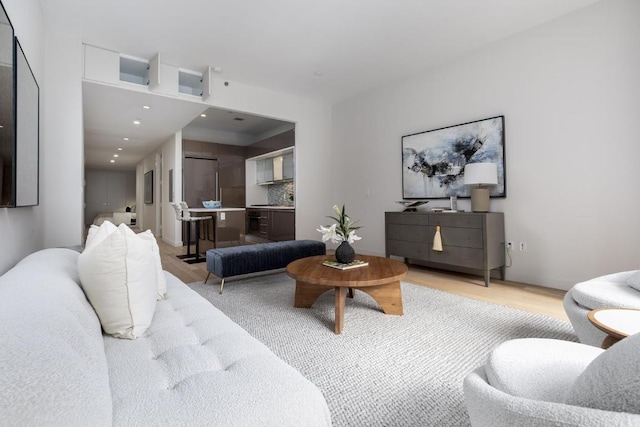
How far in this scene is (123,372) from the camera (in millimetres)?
877

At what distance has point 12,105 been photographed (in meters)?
1.45

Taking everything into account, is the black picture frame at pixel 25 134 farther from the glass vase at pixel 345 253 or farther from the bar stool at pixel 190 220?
the bar stool at pixel 190 220

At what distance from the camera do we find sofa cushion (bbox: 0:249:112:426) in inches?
17.6

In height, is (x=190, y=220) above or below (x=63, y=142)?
below

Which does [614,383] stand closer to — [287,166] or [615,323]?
[615,323]

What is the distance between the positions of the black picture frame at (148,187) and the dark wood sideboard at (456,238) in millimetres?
7285

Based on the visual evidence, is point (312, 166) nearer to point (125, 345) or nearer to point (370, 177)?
point (370, 177)

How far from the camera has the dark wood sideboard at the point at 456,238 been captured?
130 inches

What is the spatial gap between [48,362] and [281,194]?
6.60 m

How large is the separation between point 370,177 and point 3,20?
14.5ft

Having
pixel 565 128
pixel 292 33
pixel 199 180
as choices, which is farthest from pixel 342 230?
pixel 199 180

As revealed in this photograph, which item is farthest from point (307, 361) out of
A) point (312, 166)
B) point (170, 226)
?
point (170, 226)

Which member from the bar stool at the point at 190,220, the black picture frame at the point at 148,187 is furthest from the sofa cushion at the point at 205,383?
the black picture frame at the point at 148,187

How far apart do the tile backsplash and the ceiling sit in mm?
2548
